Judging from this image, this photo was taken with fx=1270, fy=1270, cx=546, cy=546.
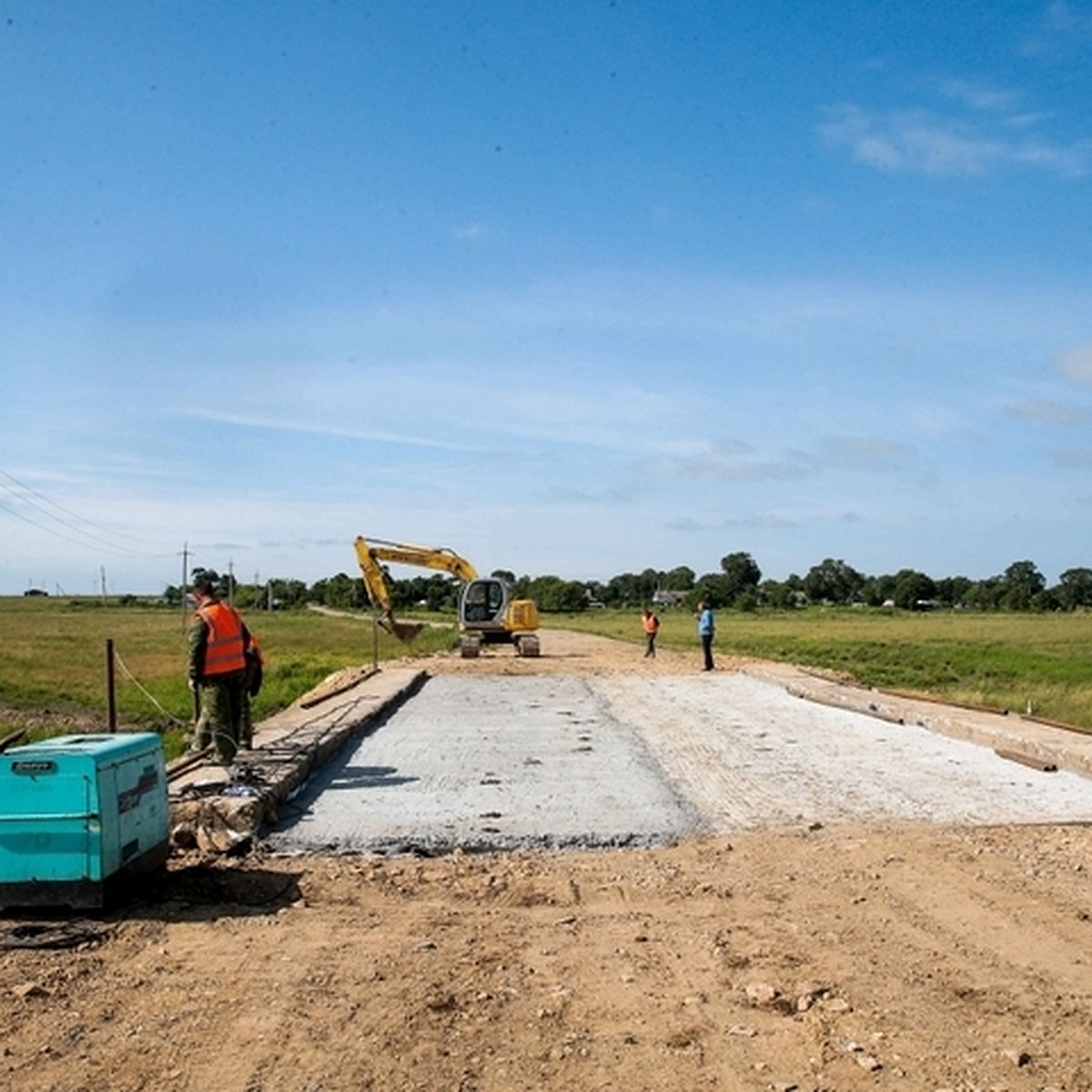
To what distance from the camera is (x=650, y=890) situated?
672 centimetres

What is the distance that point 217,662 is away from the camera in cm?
954

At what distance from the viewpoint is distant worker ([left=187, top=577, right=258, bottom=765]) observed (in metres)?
9.45

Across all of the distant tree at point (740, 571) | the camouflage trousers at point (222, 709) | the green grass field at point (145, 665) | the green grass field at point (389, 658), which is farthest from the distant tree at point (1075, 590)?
the camouflage trousers at point (222, 709)

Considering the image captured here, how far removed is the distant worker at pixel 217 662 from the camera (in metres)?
9.45

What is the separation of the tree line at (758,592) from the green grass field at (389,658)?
162 ft

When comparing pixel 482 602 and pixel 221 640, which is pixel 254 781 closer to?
pixel 221 640

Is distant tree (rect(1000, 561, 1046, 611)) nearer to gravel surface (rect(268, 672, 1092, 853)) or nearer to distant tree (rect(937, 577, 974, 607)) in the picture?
distant tree (rect(937, 577, 974, 607))

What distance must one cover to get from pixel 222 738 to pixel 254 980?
4646mm

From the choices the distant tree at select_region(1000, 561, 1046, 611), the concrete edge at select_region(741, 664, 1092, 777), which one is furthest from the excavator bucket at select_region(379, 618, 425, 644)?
the distant tree at select_region(1000, 561, 1046, 611)

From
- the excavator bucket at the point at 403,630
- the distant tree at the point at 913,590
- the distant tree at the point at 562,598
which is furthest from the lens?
the distant tree at the point at 913,590

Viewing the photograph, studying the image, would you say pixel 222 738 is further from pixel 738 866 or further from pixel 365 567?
pixel 365 567

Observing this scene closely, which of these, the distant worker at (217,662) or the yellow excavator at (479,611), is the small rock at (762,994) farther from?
the yellow excavator at (479,611)

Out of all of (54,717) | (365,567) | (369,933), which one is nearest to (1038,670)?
Answer: (365,567)

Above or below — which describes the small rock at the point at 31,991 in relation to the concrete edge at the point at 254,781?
below
